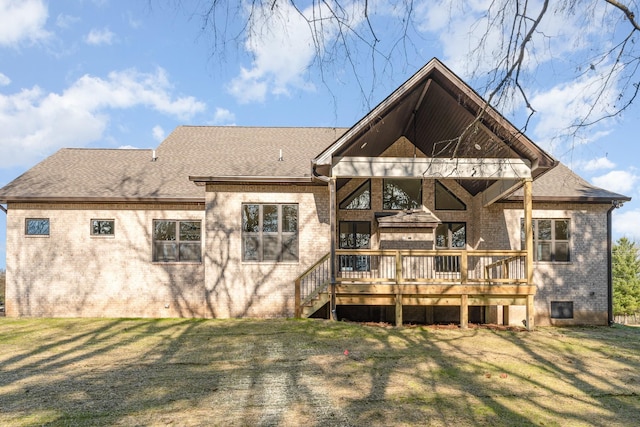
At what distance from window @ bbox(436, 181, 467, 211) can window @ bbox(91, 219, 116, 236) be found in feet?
Answer: 34.6

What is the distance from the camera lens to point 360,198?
15703 millimetres

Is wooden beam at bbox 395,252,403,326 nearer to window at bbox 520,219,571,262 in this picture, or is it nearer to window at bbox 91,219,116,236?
window at bbox 520,219,571,262

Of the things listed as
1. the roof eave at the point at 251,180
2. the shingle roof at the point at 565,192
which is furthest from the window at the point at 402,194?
the shingle roof at the point at 565,192

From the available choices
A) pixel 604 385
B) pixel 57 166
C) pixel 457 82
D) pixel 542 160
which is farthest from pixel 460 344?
pixel 57 166

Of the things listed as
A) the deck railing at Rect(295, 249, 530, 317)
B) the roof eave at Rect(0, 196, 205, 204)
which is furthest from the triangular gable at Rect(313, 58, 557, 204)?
the roof eave at Rect(0, 196, 205, 204)

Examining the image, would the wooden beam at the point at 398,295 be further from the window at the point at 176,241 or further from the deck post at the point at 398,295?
the window at the point at 176,241

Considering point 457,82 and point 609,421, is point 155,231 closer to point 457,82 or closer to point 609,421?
point 457,82

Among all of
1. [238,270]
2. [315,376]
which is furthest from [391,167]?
[315,376]

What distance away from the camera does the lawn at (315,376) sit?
6.32 meters

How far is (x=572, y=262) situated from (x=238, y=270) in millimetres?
10421

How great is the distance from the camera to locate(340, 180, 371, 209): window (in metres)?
15.6

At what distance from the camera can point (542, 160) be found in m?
12.6

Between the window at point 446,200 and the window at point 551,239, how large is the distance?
6.57ft

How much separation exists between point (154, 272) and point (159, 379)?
8074 millimetres
